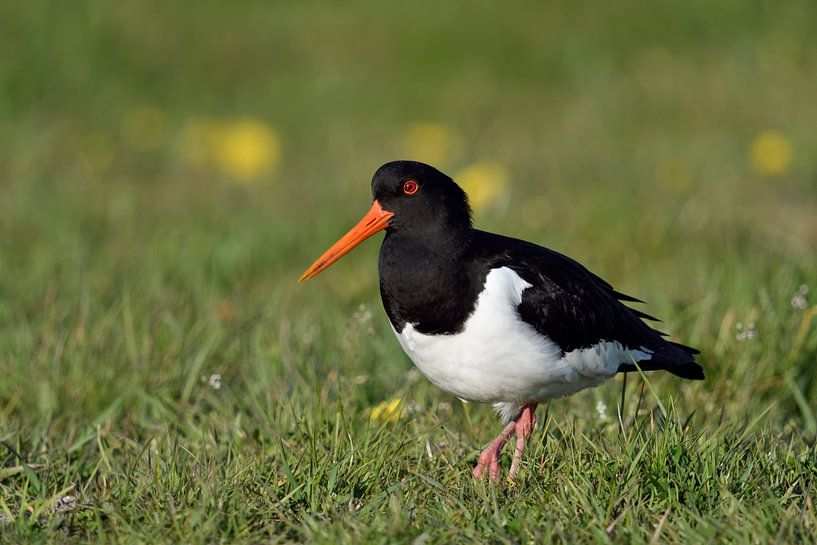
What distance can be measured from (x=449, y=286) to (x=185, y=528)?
120 centimetres

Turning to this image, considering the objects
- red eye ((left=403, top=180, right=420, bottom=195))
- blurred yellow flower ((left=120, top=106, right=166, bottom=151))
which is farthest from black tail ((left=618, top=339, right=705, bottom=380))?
blurred yellow flower ((left=120, top=106, right=166, bottom=151))

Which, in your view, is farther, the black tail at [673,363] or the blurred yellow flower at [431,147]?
the blurred yellow flower at [431,147]

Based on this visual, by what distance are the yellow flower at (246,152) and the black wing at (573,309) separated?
4.95 m

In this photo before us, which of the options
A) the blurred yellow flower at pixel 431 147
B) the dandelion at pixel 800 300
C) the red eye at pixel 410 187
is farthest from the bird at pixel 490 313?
the blurred yellow flower at pixel 431 147

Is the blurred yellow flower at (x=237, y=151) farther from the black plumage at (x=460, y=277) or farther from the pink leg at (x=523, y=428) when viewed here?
the pink leg at (x=523, y=428)

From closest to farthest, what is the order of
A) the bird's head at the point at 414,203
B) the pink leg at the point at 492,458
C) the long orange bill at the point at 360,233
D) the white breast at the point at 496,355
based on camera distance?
the pink leg at the point at 492,458 < the white breast at the point at 496,355 < the bird's head at the point at 414,203 < the long orange bill at the point at 360,233

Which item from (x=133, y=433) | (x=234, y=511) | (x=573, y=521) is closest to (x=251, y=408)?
(x=133, y=433)

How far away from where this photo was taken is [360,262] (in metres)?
6.95

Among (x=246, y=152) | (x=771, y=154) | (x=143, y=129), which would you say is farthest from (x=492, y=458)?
(x=143, y=129)

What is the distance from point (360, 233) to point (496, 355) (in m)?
0.76

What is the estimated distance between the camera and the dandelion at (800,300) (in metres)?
4.73

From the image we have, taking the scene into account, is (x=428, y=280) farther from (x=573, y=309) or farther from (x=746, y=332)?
(x=746, y=332)

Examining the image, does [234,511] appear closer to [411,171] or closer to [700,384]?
[411,171]

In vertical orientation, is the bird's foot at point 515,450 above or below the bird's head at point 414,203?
below
